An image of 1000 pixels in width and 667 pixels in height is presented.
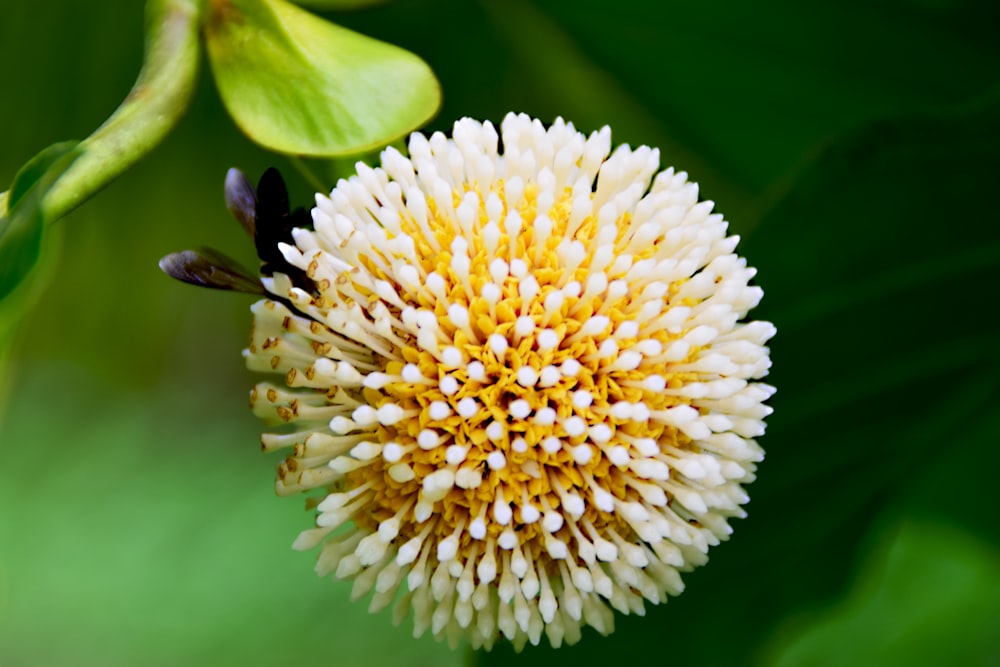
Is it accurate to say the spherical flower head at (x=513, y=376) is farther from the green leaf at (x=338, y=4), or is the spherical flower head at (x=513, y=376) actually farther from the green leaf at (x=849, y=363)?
the green leaf at (x=849, y=363)

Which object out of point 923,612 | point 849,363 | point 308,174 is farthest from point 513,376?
point 923,612

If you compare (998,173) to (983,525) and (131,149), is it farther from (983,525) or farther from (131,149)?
(131,149)

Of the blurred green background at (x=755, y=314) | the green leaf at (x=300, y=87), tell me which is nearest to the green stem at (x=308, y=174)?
the green leaf at (x=300, y=87)

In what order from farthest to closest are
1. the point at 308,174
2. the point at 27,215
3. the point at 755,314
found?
the point at 755,314
the point at 308,174
the point at 27,215

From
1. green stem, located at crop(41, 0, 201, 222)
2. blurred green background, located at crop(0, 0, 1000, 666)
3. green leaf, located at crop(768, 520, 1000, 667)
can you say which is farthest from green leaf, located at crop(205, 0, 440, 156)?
green leaf, located at crop(768, 520, 1000, 667)

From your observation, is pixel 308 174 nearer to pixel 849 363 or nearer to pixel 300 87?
pixel 300 87

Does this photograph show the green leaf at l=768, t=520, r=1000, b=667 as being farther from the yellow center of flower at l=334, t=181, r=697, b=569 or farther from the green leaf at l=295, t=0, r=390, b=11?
the green leaf at l=295, t=0, r=390, b=11
